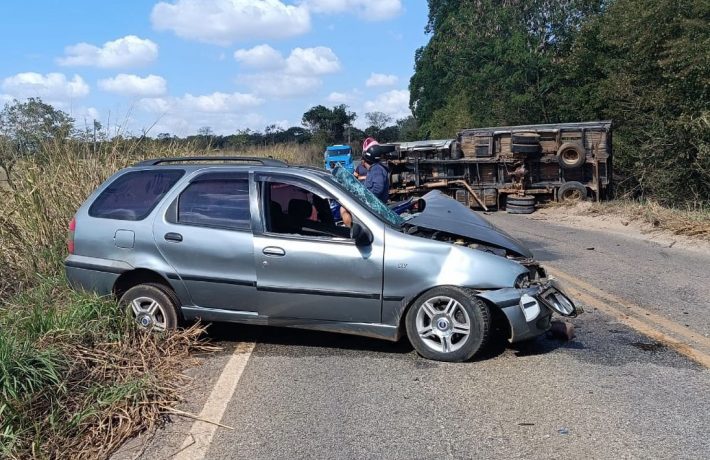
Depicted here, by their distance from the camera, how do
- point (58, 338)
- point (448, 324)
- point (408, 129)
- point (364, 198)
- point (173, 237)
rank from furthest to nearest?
point (408, 129) < point (364, 198) < point (173, 237) < point (448, 324) < point (58, 338)

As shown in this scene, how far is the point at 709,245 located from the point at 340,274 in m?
9.11

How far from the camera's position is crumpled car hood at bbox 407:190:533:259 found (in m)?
5.94

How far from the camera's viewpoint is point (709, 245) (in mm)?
12203

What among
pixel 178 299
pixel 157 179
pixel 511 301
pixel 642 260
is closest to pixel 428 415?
pixel 511 301

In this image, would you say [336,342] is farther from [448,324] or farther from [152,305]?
[152,305]

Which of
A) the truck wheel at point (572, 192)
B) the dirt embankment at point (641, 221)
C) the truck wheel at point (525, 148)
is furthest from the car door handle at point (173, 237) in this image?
the truck wheel at point (572, 192)

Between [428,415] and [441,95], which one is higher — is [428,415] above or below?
below

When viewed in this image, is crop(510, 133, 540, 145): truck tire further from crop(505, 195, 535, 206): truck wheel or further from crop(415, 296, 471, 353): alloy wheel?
crop(415, 296, 471, 353): alloy wheel

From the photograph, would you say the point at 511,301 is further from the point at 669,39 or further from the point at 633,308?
the point at 669,39

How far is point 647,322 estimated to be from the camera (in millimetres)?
6781

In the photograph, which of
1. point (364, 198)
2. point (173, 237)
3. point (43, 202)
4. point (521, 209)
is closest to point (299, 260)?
point (364, 198)

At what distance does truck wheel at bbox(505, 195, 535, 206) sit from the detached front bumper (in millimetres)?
16141

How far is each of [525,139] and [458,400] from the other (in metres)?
17.7

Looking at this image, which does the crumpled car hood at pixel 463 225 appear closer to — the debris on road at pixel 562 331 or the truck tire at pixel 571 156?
the debris on road at pixel 562 331
